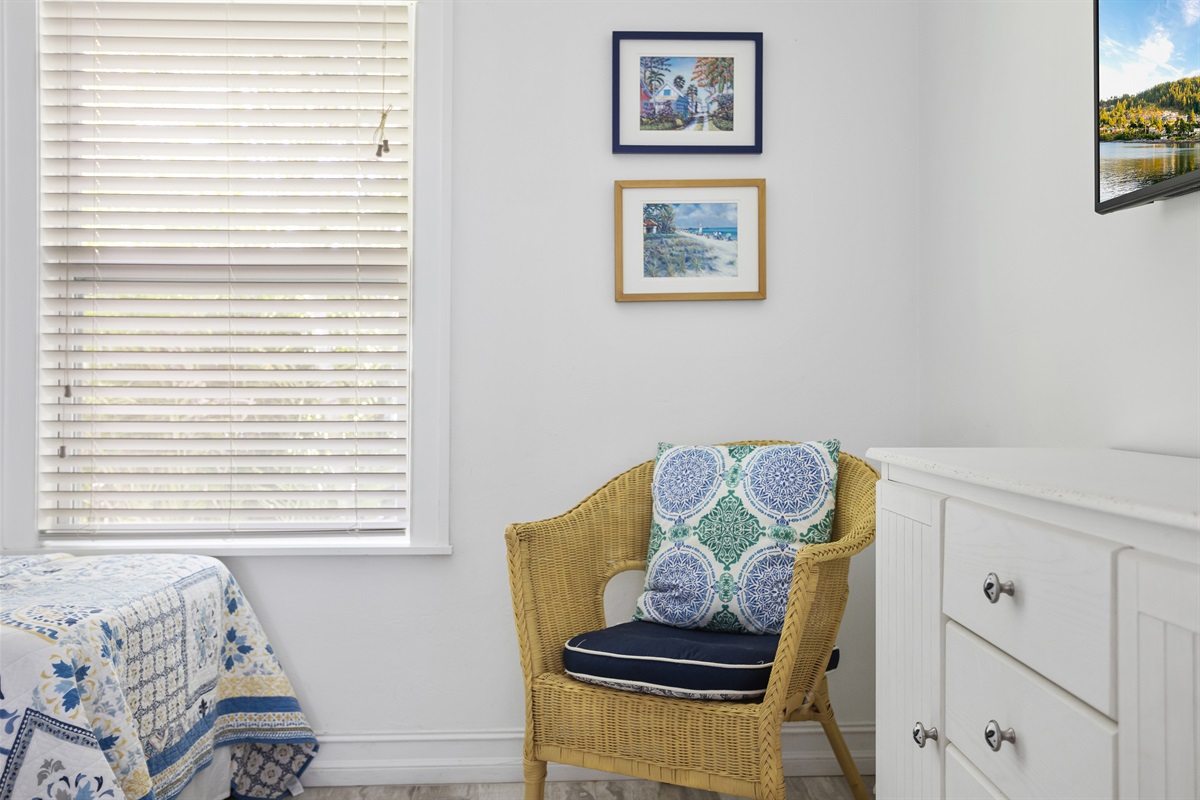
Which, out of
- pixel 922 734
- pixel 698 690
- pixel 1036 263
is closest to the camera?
pixel 922 734

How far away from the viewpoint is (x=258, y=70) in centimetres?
234

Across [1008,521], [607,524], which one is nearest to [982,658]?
[1008,521]

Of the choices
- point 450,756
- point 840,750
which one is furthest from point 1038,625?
point 450,756

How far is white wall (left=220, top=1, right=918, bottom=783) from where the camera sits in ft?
7.61

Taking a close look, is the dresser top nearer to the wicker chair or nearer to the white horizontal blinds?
the wicker chair

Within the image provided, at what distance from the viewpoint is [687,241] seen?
2.34m

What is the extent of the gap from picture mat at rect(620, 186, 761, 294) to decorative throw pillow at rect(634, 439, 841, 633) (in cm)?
50

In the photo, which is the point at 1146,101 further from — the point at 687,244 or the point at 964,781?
the point at 687,244

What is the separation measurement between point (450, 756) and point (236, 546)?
80 cm

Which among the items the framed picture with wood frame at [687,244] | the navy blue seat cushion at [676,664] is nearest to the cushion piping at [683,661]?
the navy blue seat cushion at [676,664]

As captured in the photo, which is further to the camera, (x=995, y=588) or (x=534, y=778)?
(x=534, y=778)

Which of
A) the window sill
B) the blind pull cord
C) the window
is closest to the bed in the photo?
the window sill

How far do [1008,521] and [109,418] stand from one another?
7.23 ft

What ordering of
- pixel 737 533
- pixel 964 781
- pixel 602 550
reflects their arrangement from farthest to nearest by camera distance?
1. pixel 602 550
2. pixel 737 533
3. pixel 964 781
